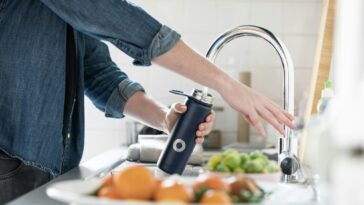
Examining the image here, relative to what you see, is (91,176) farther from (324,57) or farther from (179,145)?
(324,57)

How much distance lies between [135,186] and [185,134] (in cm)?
51

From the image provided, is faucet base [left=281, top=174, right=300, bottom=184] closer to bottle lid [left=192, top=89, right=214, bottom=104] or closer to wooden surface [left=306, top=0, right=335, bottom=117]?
bottle lid [left=192, top=89, right=214, bottom=104]

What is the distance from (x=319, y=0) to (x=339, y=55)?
255 cm

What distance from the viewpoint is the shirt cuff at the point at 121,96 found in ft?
5.66

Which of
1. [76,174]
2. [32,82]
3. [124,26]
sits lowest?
[76,174]

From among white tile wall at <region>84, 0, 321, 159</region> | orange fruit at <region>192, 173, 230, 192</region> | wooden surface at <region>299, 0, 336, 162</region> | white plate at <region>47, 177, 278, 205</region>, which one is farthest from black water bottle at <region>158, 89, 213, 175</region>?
white tile wall at <region>84, 0, 321, 159</region>

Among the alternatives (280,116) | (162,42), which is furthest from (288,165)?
(162,42)

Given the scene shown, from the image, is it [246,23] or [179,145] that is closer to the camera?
[179,145]

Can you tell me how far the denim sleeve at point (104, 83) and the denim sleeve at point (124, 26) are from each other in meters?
0.39

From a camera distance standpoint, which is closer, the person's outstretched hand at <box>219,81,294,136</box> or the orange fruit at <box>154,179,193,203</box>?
the orange fruit at <box>154,179,193,203</box>

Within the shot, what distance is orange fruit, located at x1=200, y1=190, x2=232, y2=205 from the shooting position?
780 millimetres

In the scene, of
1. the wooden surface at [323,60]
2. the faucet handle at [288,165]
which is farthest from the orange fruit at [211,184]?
the wooden surface at [323,60]

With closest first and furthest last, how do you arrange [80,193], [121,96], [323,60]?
1. [80,193]
2. [121,96]
3. [323,60]

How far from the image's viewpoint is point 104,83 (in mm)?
1755
